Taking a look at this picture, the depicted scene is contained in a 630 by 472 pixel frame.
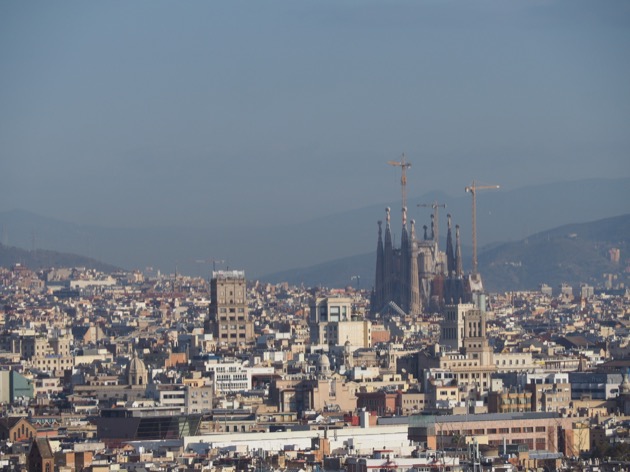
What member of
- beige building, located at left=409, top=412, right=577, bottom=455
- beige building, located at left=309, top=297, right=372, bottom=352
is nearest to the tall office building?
beige building, located at left=309, top=297, right=372, bottom=352

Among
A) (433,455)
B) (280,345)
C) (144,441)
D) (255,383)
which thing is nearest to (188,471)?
(433,455)

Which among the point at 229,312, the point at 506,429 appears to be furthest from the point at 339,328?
the point at 506,429

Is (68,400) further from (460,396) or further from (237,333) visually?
(237,333)

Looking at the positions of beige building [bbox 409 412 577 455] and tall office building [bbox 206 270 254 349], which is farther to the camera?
tall office building [bbox 206 270 254 349]

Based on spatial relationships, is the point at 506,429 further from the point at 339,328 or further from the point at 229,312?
the point at 229,312

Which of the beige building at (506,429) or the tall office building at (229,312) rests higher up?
the tall office building at (229,312)

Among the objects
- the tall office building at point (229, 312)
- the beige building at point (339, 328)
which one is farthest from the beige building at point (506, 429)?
the tall office building at point (229, 312)

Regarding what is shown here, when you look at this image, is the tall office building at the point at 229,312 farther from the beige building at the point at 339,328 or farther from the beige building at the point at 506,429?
the beige building at the point at 506,429

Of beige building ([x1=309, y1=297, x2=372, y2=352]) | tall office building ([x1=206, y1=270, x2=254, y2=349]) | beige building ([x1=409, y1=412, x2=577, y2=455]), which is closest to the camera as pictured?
beige building ([x1=409, y1=412, x2=577, y2=455])

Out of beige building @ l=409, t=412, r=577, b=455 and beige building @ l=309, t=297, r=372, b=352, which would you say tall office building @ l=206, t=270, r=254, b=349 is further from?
beige building @ l=409, t=412, r=577, b=455
